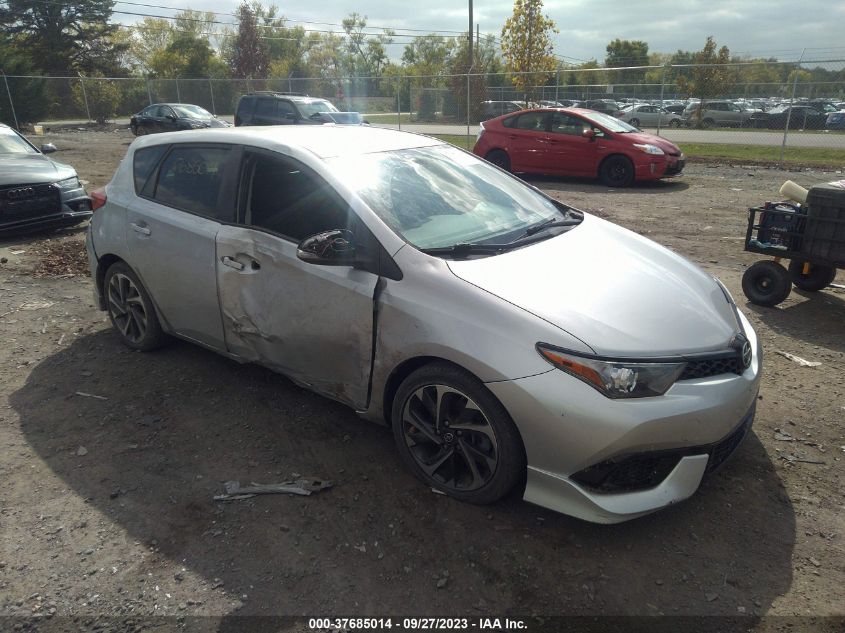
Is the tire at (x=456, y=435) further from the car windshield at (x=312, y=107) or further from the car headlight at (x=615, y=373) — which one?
the car windshield at (x=312, y=107)

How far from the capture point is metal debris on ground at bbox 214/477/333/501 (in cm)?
313

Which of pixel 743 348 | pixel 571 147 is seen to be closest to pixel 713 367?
pixel 743 348

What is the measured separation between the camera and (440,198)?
140 inches

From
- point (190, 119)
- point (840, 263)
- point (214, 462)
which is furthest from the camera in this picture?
point (190, 119)

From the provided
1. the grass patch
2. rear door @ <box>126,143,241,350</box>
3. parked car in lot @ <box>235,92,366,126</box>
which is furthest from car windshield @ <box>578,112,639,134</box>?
rear door @ <box>126,143,241,350</box>

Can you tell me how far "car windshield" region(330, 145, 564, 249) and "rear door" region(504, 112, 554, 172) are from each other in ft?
31.8

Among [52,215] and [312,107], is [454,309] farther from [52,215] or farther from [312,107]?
[312,107]

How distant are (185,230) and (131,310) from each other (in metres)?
1.09

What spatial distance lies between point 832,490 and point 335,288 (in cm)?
270

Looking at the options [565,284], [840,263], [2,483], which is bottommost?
[2,483]

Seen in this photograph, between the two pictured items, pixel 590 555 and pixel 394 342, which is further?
pixel 394 342

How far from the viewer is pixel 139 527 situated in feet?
9.57

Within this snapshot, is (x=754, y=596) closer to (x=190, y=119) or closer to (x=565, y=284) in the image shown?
(x=565, y=284)

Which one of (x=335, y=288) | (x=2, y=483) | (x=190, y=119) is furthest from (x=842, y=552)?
(x=190, y=119)
